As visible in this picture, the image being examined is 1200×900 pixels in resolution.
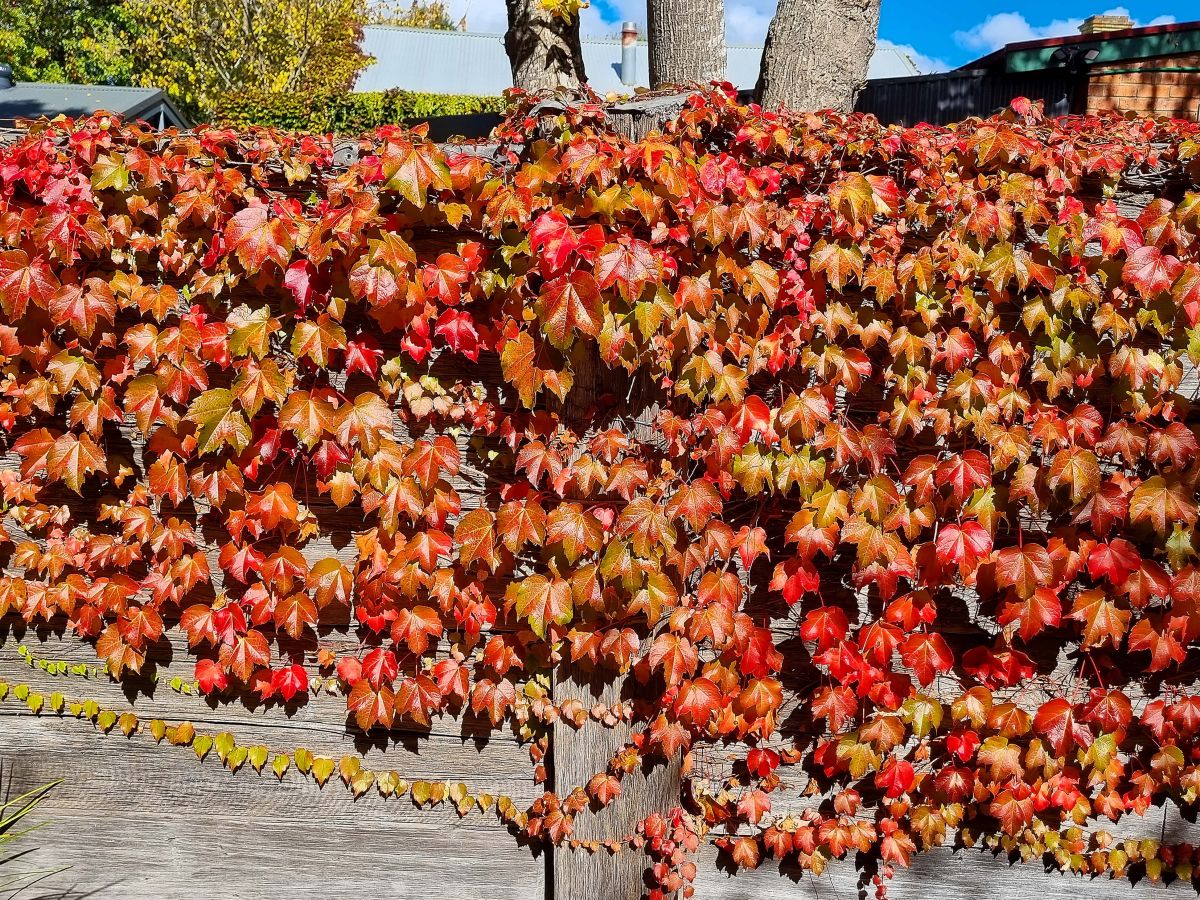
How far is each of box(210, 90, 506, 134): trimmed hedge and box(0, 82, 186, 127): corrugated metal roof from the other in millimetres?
2897

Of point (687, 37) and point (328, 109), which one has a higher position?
point (328, 109)

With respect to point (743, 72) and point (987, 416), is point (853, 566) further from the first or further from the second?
point (743, 72)

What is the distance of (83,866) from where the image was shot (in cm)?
222

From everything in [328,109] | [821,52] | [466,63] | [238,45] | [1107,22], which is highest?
[466,63]

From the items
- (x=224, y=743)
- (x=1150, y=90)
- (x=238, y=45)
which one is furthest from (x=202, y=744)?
(x=238, y=45)

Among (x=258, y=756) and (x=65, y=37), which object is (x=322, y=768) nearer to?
(x=258, y=756)

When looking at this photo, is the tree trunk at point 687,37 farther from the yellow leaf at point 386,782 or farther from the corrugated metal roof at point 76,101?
the corrugated metal roof at point 76,101

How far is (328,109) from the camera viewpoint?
13.8 metres

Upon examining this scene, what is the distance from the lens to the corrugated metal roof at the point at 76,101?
7180 mm

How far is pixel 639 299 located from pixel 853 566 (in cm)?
81

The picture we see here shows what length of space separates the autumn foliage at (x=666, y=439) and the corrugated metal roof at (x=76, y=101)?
580 cm

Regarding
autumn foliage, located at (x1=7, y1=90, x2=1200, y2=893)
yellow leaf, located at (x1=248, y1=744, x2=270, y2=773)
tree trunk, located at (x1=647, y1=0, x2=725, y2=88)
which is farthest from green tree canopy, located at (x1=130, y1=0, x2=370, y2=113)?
yellow leaf, located at (x1=248, y1=744, x2=270, y2=773)

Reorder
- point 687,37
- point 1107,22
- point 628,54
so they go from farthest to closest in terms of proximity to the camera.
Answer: point 628,54
point 1107,22
point 687,37

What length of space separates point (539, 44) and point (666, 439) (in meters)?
2.47
